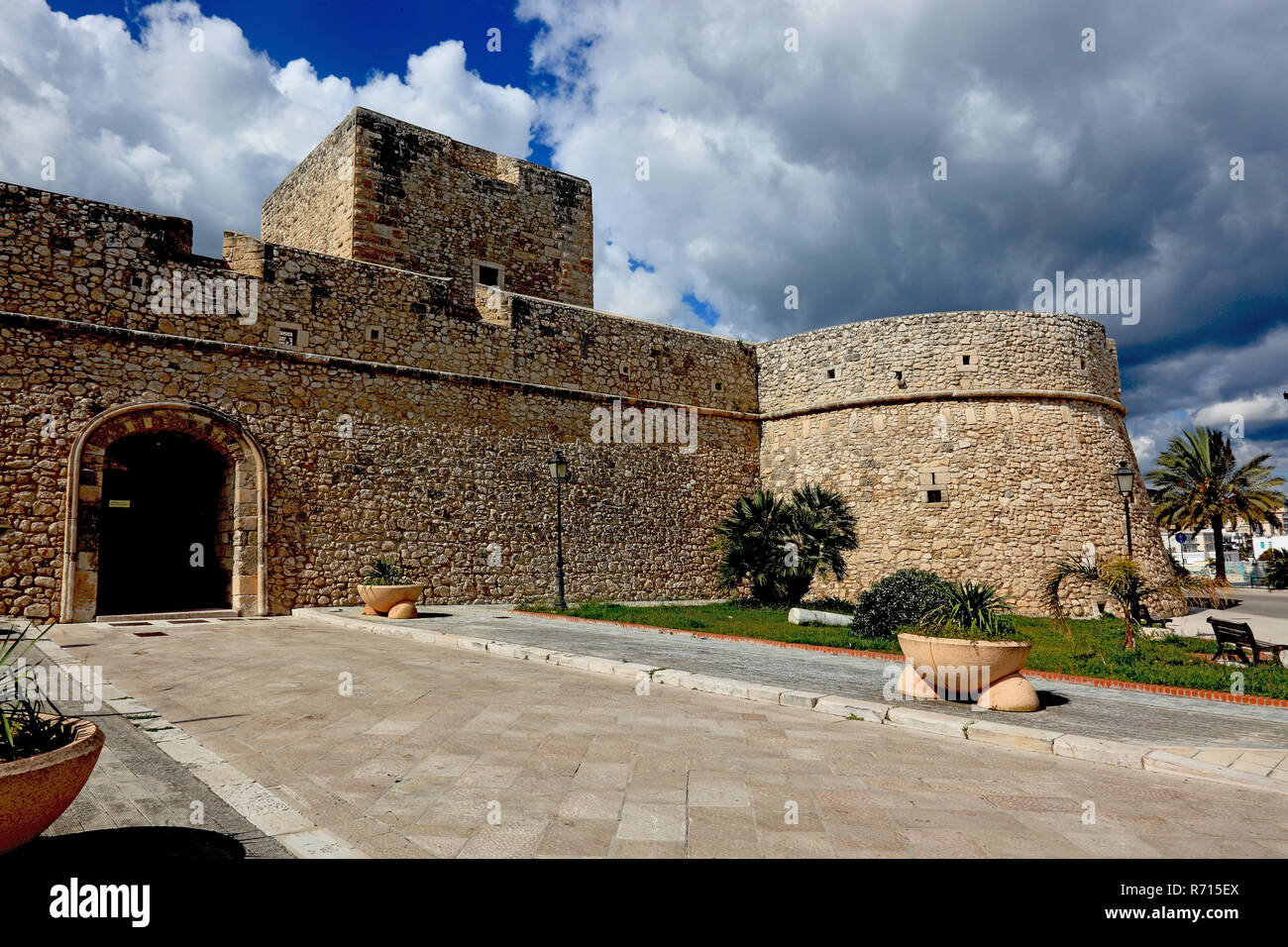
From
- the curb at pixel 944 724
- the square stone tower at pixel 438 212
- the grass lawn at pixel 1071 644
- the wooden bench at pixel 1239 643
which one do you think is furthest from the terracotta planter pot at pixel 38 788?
the square stone tower at pixel 438 212

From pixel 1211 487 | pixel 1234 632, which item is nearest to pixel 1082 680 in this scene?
pixel 1234 632

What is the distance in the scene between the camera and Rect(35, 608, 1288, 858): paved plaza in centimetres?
326

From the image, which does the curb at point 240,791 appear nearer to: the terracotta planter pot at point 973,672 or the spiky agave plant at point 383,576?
the terracotta planter pot at point 973,672

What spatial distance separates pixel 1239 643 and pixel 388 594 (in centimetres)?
1232

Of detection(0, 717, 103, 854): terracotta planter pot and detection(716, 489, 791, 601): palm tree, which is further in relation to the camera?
detection(716, 489, 791, 601): palm tree

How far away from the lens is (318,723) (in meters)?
5.14

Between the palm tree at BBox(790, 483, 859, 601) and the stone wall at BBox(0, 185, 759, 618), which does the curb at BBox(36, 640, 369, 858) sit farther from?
the palm tree at BBox(790, 483, 859, 601)

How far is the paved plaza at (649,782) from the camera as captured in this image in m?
3.26

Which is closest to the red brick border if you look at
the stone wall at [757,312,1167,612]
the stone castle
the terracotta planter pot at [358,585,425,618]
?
the terracotta planter pot at [358,585,425,618]

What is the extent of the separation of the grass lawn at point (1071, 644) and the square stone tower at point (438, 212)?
864 centimetres

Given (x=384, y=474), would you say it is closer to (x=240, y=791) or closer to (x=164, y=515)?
(x=164, y=515)

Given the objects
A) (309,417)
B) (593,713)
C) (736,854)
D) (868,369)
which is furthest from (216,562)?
(868,369)

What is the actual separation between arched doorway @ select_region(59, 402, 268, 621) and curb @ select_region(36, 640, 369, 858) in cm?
753

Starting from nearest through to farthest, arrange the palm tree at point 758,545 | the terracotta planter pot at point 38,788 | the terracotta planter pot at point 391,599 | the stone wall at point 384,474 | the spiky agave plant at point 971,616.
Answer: the terracotta planter pot at point 38,788 → the spiky agave plant at point 971,616 → the stone wall at point 384,474 → the terracotta planter pot at point 391,599 → the palm tree at point 758,545
